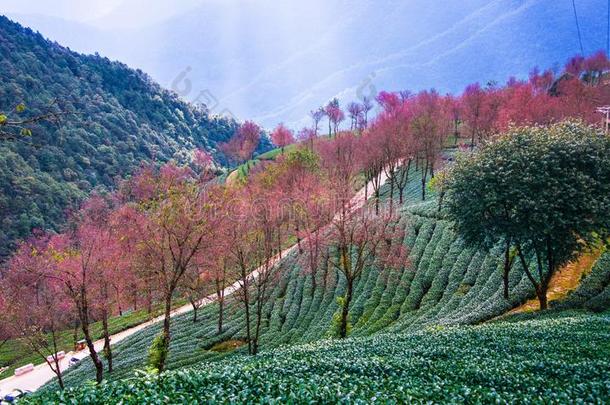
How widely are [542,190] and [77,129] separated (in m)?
103

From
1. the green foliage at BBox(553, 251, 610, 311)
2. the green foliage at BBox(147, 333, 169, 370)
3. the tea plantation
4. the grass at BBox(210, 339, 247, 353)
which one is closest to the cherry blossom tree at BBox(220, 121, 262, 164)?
the tea plantation

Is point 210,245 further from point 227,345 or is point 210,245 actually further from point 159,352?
point 227,345

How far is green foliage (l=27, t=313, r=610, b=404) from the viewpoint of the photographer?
8414 mm

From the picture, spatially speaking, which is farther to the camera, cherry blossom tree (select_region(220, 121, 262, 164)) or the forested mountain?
cherry blossom tree (select_region(220, 121, 262, 164))

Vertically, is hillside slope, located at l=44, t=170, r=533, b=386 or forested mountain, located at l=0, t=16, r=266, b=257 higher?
forested mountain, located at l=0, t=16, r=266, b=257

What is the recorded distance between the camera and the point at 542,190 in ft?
69.5

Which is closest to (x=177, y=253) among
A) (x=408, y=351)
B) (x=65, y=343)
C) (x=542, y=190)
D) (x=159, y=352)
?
(x=159, y=352)

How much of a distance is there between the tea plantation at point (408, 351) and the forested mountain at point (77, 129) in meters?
43.4

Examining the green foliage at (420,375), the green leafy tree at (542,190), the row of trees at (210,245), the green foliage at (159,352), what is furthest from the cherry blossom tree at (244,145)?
the green foliage at (420,375)

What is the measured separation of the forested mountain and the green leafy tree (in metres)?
53.0

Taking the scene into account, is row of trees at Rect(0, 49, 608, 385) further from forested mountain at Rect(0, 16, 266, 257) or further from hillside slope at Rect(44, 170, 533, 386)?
forested mountain at Rect(0, 16, 266, 257)

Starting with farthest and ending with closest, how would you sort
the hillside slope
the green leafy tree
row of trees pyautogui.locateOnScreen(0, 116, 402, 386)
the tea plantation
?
the hillside slope < row of trees pyautogui.locateOnScreen(0, 116, 402, 386) < the green leafy tree < the tea plantation

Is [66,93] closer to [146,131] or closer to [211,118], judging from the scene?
[146,131]

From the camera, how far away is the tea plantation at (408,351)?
8930 mm
